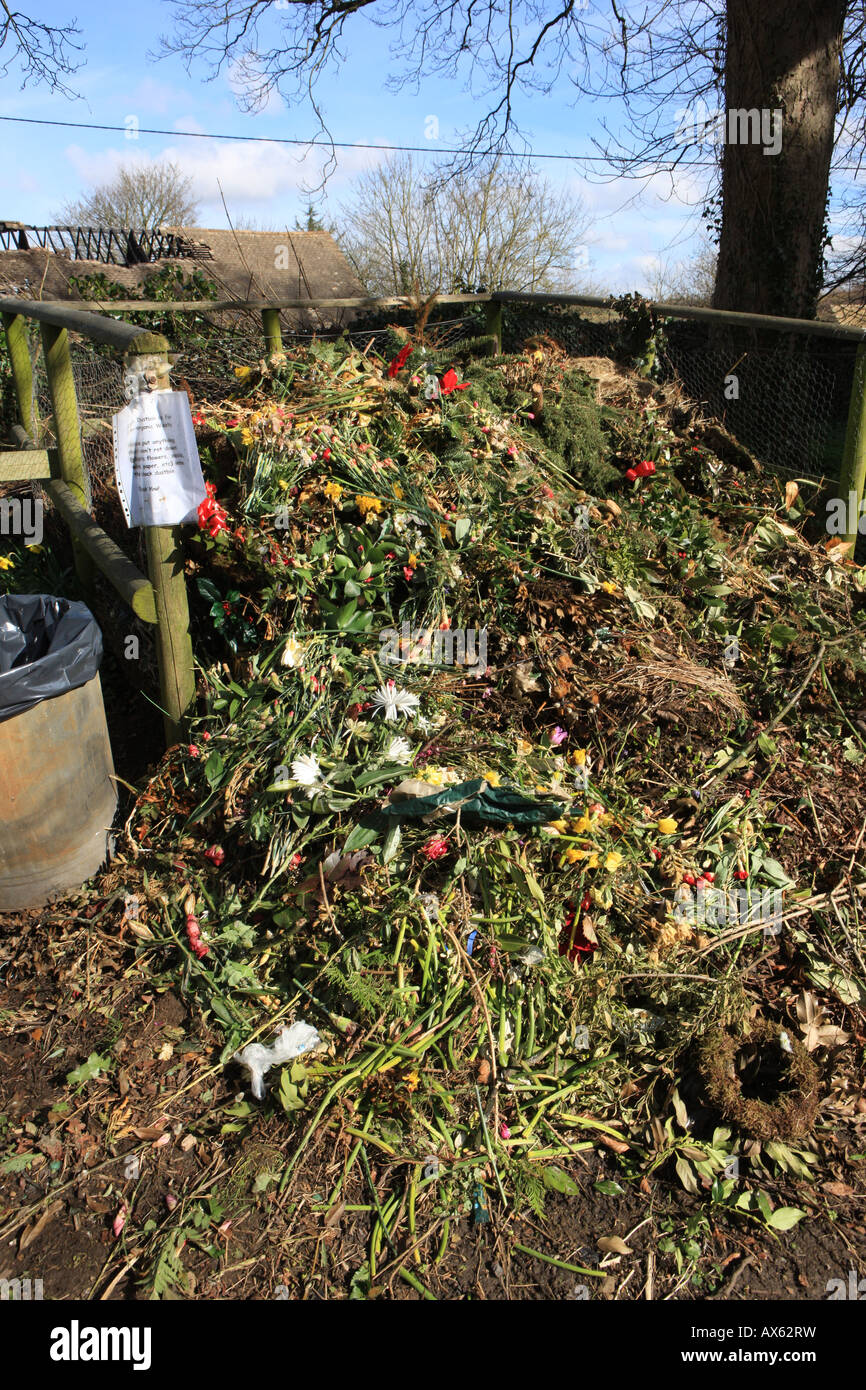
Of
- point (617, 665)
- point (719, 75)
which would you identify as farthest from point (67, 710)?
point (719, 75)

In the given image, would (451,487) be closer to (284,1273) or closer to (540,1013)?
(540,1013)

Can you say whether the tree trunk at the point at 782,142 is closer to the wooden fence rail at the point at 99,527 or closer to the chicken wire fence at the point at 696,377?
the chicken wire fence at the point at 696,377

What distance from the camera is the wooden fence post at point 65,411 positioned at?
13.2 ft

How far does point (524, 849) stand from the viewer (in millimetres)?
2551

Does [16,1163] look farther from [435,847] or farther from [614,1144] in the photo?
[614,1144]

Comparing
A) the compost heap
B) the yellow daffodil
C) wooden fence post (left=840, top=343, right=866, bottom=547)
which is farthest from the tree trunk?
the yellow daffodil

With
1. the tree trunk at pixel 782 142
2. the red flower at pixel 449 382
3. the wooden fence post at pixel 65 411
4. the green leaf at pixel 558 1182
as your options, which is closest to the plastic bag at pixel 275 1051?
the green leaf at pixel 558 1182

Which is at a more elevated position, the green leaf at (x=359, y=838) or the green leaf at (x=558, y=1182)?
the green leaf at (x=359, y=838)

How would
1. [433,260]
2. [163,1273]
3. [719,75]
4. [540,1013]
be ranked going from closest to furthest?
[163,1273], [540,1013], [719,75], [433,260]

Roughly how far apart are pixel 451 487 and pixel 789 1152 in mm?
2431

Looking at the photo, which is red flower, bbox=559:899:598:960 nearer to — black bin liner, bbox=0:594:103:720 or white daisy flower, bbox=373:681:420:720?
white daisy flower, bbox=373:681:420:720

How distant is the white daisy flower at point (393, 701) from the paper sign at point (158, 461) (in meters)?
0.90

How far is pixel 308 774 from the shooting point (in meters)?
2.69

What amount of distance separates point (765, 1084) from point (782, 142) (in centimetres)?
662
